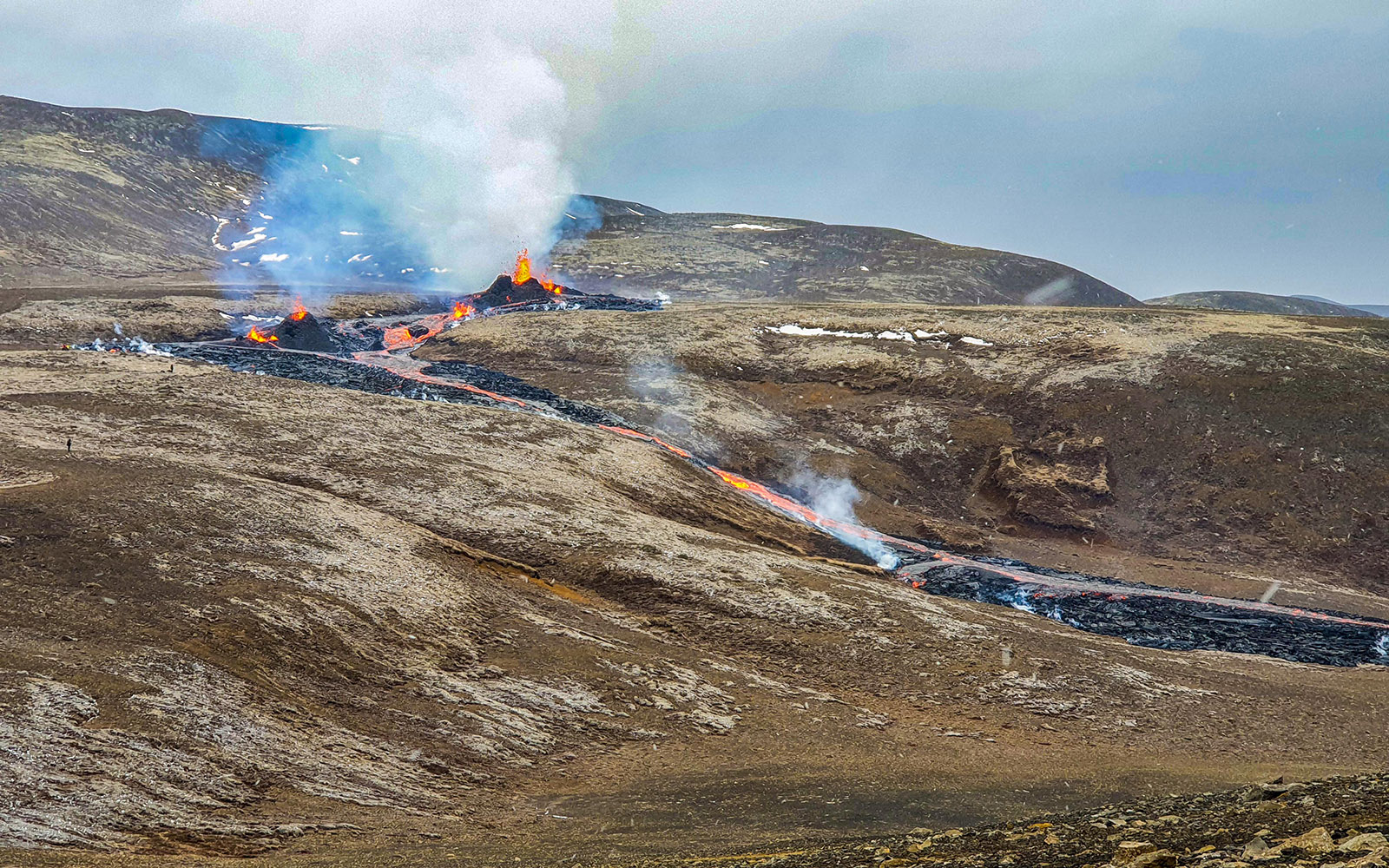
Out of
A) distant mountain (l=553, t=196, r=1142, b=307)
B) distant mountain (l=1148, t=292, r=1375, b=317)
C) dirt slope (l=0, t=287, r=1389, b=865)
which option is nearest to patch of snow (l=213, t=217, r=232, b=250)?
distant mountain (l=553, t=196, r=1142, b=307)

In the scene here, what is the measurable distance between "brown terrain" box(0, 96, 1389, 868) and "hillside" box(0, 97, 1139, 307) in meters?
71.9

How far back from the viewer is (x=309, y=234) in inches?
5330

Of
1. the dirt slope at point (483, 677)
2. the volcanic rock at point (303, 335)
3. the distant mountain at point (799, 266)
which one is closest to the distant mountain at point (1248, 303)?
the distant mountain at point (799, 266)

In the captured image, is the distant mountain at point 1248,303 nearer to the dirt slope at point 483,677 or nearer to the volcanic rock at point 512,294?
the volcanic rock at point 512,294

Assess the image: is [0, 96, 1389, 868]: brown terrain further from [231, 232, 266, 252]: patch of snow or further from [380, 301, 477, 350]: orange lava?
[231, 232, 266, 252]: patch of snow

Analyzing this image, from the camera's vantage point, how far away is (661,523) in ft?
105

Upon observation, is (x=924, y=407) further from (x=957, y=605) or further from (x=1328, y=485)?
(x=957, y=605)

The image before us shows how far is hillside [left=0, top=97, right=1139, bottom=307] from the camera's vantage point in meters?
108

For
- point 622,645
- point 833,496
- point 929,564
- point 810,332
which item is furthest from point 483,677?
point 810,332

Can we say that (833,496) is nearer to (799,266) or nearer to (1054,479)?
(1054,479)

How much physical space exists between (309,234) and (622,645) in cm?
13013

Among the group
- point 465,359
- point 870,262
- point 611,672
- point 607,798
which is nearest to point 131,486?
point 611,672

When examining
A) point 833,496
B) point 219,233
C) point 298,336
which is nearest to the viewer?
point 833,496

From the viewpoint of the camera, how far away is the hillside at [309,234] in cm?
10775
